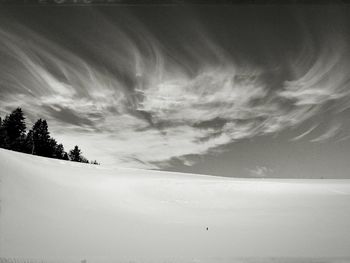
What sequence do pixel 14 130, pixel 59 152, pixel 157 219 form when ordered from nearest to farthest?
pixel 157 219 → pixel 14 130 → pixel 59 152

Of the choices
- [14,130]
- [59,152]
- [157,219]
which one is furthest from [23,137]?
[157,219]

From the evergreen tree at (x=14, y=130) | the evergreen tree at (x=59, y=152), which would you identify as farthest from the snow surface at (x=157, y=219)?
the evergreen tree at (x=59, y=152)

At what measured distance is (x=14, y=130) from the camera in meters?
25.2

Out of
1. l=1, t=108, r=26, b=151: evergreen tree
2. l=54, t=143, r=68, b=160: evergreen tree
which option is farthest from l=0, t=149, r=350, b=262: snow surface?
l=54, t=143, r=68, b=160: evergreen tree

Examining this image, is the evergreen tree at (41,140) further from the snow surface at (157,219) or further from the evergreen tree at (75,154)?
the snow surface at (157,219)

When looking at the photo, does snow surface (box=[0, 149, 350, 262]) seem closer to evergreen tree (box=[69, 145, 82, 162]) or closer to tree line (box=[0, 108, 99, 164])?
tree line (box=[0, 108, 99, 164])

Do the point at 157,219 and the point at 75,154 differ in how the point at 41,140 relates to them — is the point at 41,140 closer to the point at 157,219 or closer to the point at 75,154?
the point at 75,154

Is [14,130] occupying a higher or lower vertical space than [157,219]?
higher

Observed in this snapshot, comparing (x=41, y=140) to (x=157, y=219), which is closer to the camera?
(x=157, y=219)

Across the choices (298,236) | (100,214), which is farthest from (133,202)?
(298,236)

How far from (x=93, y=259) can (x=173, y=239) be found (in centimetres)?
105

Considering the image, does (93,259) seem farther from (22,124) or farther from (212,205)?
(22,124)

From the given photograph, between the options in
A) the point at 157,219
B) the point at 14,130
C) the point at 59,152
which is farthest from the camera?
the point at 59,152

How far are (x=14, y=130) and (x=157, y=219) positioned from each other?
88.2 ft
